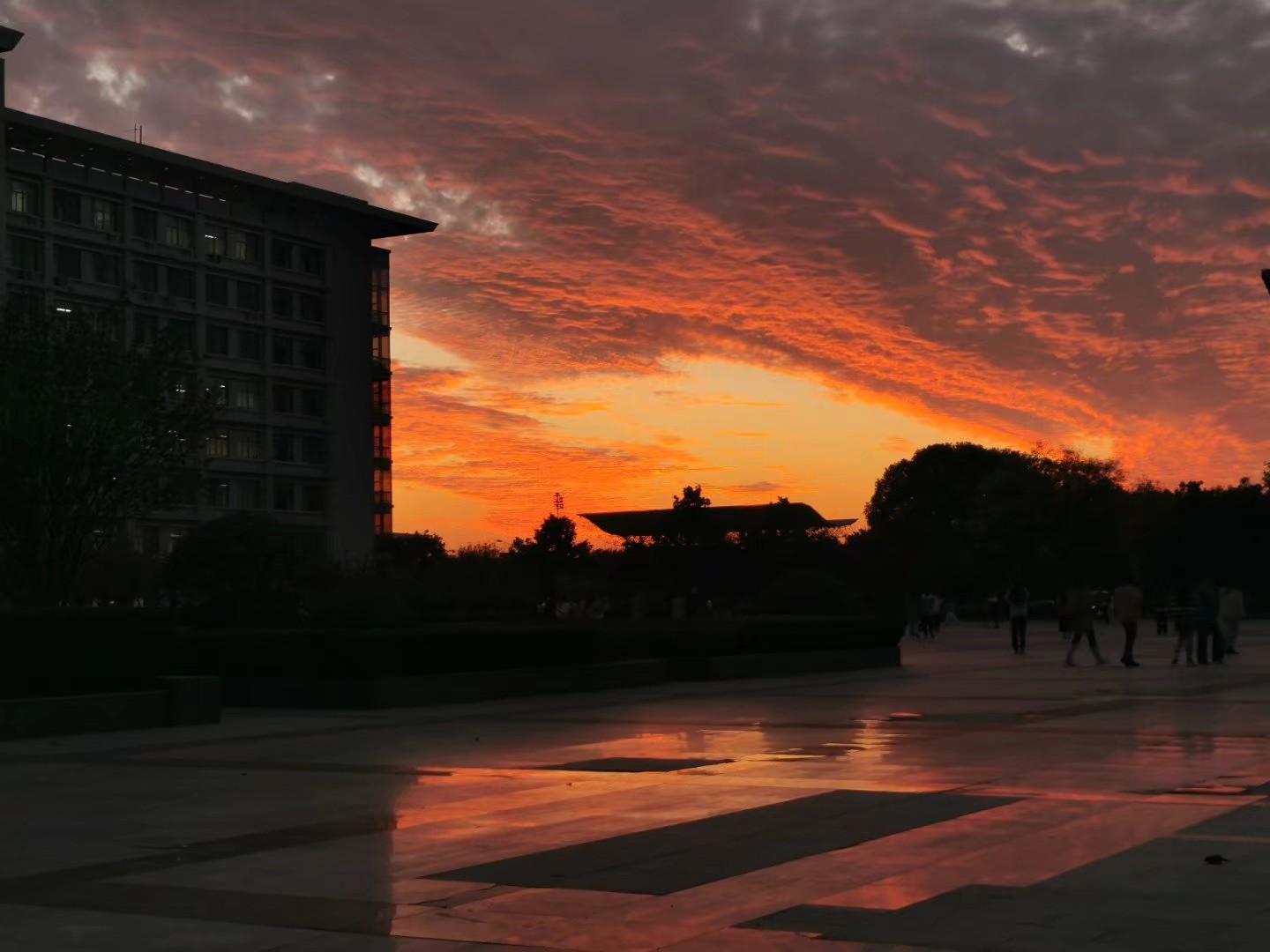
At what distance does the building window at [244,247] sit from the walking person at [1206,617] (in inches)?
3220

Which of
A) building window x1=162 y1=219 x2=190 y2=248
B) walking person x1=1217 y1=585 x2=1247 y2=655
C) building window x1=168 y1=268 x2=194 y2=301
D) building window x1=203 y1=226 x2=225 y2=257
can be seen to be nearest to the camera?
walking person x1=1217 y1=585 x2=1247 y2=655

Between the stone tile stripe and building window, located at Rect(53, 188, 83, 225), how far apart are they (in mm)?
91339

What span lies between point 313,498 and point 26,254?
1017 inches

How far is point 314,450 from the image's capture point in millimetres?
114375

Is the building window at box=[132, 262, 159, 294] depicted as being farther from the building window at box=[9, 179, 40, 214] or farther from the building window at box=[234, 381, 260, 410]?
the building window at box=[234, 381, 260, 410]

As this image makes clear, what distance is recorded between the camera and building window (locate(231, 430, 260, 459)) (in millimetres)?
108544

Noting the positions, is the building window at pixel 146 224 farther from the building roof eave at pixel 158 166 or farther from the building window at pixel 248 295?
the building window at pixel 248 295

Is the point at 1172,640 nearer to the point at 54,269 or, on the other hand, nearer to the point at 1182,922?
the point at 1182,922

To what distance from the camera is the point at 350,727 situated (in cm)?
2355

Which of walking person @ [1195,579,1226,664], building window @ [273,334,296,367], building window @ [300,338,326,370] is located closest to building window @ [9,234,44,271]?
building window @ [273,334,296,367]

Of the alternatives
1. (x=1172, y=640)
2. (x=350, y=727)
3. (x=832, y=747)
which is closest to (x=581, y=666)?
(x=350, y=727)

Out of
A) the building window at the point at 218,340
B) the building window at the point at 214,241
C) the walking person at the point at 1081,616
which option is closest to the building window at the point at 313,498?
the building window at the point at 218,340

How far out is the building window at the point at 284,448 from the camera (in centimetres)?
11150

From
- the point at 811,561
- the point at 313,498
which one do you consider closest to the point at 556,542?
the point at 313,498
